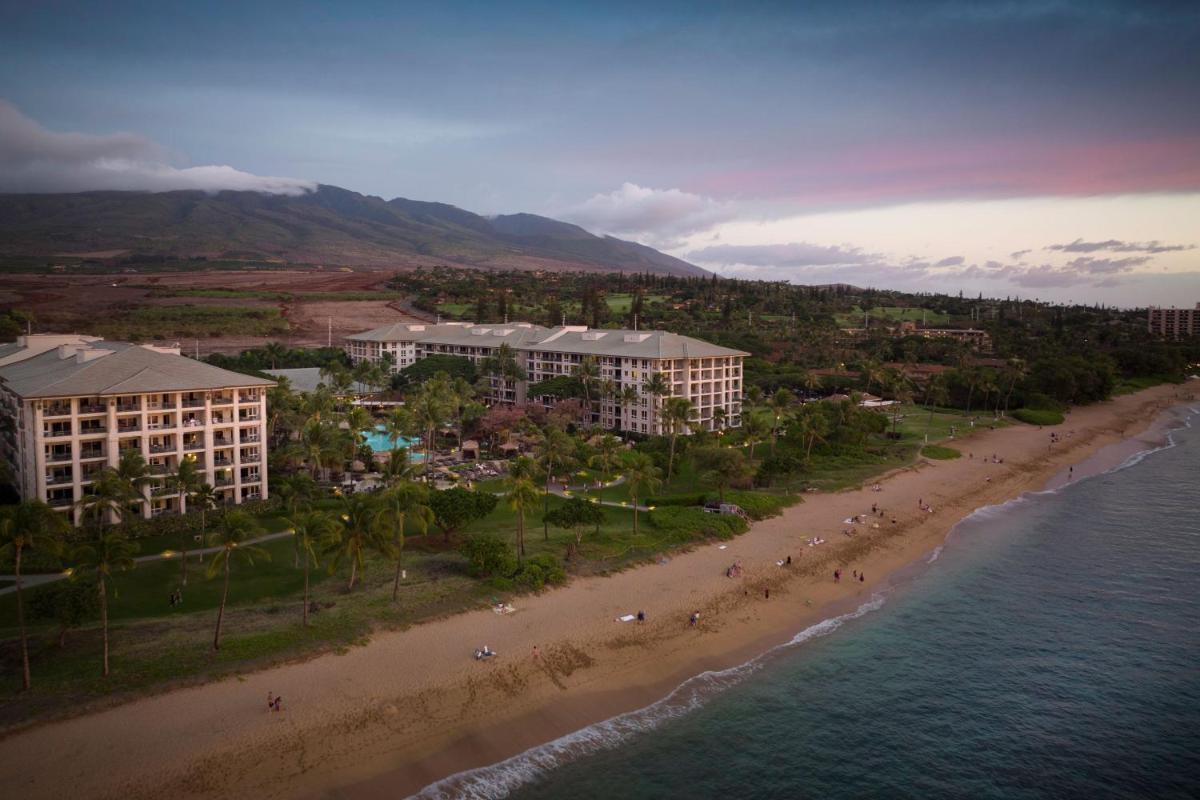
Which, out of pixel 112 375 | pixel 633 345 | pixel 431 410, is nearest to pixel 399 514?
pixel 431 410

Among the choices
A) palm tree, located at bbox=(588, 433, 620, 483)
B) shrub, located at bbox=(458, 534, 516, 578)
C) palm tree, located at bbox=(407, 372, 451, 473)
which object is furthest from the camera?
palm tree, located at bbox=(407, 372, 451, 473)

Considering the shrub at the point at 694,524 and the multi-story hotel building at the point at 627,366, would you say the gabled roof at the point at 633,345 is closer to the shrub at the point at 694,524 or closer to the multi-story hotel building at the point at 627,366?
the multi-story hotel building at the point at 627,366

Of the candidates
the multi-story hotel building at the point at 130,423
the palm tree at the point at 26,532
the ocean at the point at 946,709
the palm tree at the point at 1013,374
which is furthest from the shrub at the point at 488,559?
the palm tree at the point at 1013,374

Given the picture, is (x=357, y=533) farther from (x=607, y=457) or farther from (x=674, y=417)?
(x=674, y=417)

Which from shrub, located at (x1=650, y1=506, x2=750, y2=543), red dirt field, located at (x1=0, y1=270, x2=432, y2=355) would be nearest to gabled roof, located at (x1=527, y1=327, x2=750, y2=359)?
shrub, located at (x1=650, y1=506, x2=750, y2=543)

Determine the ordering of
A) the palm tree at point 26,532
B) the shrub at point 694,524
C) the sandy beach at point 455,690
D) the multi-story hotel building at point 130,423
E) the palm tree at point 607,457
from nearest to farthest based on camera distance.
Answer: the sandy beach at point 455,690 → the palm tree at point 26,532 → the multi-story hotel building at point 130,423 → the shrub at point 694,524 → the palm tree at point 607,457

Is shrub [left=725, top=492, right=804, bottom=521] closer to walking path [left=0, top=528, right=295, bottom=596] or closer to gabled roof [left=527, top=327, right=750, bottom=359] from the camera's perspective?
gabled roof [left=527, top=327, right=750, bottom=359]

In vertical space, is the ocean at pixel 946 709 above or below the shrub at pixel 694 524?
below
